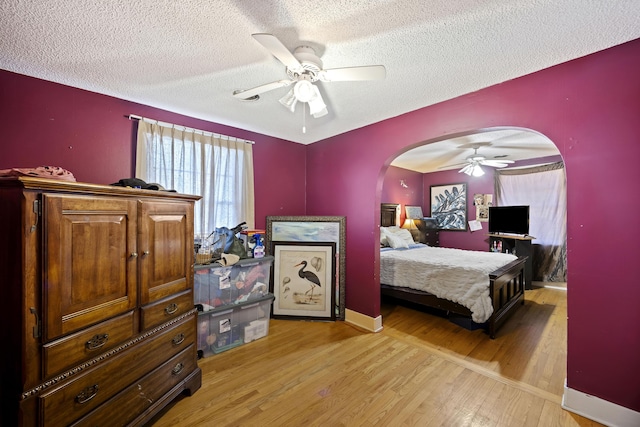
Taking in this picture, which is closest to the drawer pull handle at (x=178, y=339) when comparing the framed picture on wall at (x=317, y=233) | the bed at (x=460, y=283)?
the framed picture on wall at (x=317, y=233)

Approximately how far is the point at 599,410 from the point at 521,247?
12.1 ft

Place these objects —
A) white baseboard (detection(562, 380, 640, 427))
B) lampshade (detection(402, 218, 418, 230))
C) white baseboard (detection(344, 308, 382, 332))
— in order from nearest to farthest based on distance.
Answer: white baseboard (detection(562, 380, 640, 427)) → white baseboard (detection(344, 308, 382, 332)) → lampshade (detection(402, 218, 418, 230))

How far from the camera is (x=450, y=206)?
235 inches

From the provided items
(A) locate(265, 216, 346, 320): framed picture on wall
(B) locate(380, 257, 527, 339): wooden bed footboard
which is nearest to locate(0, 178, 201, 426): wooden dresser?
(A) locate(265, 216, 346, 320): framed picture on wall

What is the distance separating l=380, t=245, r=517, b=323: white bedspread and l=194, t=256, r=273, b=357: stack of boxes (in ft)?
6.01

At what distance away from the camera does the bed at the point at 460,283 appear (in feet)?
9.15

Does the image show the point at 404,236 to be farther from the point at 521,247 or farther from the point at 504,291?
the point at 521,247

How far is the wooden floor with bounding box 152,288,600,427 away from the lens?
168cm

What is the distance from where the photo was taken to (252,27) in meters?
1.46

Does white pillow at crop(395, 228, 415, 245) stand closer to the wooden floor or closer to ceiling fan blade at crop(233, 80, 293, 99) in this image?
the wooden floor

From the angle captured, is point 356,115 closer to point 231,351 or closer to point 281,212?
point 281,212

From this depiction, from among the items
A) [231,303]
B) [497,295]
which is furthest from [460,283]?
[231,303]

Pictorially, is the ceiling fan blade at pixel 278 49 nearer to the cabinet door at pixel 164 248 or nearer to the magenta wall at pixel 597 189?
the cabinet door at pixel 164 248

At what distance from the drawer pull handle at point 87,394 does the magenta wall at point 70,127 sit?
177 cm
